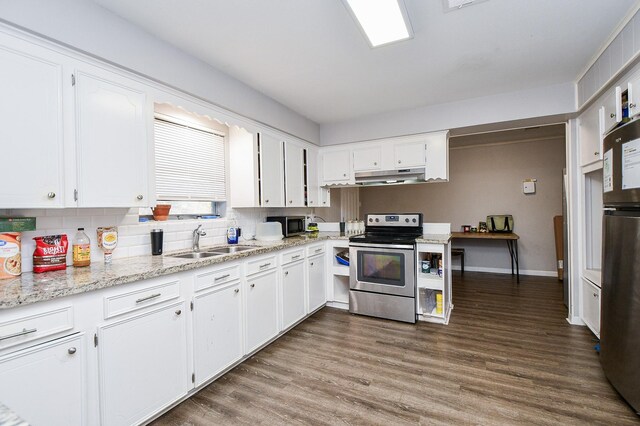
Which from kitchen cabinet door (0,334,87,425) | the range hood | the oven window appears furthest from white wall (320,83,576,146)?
kitchen cabinet door (0,334,87,425)

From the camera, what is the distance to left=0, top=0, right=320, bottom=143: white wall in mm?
1559

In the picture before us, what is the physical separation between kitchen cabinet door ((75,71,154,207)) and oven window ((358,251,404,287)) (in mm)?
2299

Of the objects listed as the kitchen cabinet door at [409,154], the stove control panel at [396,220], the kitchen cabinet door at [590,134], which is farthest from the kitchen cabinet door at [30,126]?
the kitchen cabinet door at [590,134]

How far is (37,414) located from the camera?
1299 millimetres

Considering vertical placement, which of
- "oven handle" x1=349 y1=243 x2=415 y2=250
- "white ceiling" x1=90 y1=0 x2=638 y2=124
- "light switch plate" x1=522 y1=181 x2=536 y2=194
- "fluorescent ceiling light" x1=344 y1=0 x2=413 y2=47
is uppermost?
"white ceiling" x1=90 y1=0 x2=638 y2=124

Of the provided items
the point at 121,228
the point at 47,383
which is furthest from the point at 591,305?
the point at 121,228

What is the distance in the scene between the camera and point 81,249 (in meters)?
1.87

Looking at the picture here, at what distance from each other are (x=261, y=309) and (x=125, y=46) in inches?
86.4

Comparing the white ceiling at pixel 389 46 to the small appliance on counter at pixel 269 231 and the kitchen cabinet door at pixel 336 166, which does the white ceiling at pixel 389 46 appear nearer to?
the kitchen cabinet door at pixel 336 166

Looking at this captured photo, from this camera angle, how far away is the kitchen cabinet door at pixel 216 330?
79.9 inches

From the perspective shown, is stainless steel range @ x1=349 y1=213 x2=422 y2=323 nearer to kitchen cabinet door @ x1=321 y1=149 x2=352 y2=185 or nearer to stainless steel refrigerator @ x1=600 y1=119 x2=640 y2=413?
kitchen cabinet door @ x1=321 y1=149 x2=352 y2=185

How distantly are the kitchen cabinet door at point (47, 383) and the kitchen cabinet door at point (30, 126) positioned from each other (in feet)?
2.45

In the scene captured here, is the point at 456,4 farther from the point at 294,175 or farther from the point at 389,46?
the point at 294,175

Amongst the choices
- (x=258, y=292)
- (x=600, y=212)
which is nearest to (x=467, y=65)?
(x=600, y=212)
